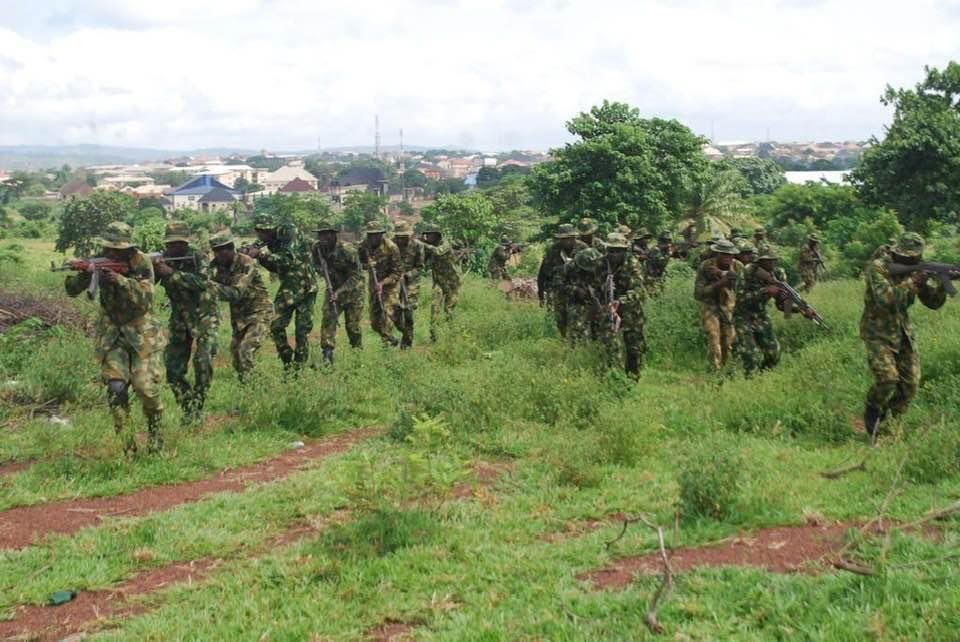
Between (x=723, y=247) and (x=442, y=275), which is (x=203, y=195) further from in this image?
(x=723, y=247)

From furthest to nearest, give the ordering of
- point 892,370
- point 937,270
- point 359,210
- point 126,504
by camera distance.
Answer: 1. point 359,210
2. point 892,370
3. point 937,270
4. point 126,504

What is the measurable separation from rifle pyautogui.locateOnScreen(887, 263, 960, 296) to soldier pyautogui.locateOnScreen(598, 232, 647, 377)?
9.71 feet

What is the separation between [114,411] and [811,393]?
6.25 m

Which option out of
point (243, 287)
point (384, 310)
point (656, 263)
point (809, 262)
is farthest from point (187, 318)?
point (809, 262)

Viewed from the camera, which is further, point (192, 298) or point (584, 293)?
point (584, 293)

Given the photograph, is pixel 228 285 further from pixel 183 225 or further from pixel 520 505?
pixel 520 505

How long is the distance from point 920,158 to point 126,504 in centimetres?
2353

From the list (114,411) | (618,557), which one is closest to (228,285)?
(114,411)

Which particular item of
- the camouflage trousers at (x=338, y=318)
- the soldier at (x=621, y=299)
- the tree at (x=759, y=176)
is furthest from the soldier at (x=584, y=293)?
the tree at (x=759, y=176)

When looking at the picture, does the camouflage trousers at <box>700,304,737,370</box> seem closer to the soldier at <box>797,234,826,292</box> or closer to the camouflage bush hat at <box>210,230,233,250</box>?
the camouflage bush hat at <box>210,230,233,250</box>

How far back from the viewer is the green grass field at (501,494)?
403 cm

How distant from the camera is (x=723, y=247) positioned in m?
9.42

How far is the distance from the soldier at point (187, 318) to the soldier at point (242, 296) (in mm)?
633

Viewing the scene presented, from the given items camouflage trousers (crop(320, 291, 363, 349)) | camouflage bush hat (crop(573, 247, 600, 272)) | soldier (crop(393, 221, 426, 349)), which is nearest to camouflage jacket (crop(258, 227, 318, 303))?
camouflage trousers (crop(320, 291, 363, 349))
